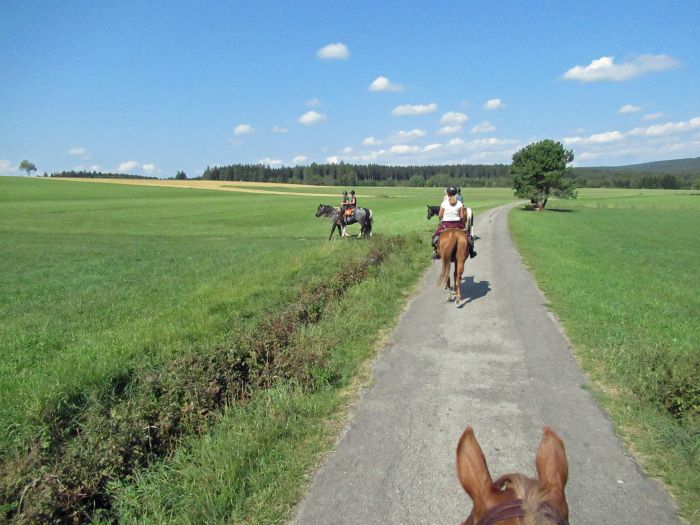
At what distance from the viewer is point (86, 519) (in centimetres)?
371

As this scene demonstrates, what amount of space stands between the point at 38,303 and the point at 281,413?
9.42 meters

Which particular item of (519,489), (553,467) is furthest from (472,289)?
(519,489)

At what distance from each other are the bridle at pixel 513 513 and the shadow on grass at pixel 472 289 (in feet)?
28.0

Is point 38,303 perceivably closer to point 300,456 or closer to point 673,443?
point 300,456

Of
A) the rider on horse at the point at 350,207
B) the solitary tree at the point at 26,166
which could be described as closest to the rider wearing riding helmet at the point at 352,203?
the rider on horse at the point at 350,207

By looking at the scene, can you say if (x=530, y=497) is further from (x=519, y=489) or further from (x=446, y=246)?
(x=446, y=246)

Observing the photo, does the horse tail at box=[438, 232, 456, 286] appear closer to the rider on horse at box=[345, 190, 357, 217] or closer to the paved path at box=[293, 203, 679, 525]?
the paved path at box=[293, 203, 679, 525]

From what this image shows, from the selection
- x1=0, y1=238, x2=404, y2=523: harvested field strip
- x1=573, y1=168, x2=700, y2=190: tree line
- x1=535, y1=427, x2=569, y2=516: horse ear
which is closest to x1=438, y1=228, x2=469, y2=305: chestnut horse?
x1=0, y1=238, x2=404, y2=523: harvested field strip

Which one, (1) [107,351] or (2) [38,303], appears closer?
(1) [107,351]

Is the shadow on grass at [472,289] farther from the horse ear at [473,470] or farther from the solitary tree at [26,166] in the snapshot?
the solitary tree at [26,166]

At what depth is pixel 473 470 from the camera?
1755mm

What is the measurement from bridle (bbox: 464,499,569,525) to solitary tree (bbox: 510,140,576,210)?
66608 millimetres

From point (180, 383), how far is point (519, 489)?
4983 millimetres

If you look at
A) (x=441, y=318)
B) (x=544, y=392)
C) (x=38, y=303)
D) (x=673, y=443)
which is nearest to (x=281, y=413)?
(x=544, y=392)
